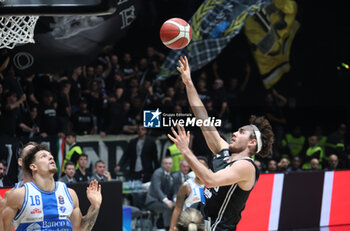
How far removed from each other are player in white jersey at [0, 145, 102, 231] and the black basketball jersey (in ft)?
4.70

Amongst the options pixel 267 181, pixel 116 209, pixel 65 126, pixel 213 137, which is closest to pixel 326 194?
pixel 267 181

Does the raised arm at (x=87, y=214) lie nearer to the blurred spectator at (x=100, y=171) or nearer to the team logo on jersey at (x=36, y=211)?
the team logo on jersey at (x=36, y=211)

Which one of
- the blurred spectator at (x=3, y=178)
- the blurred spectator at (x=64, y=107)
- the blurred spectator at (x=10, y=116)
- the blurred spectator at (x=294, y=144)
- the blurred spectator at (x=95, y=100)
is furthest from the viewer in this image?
the blurred spectator at (x=294, y=144)

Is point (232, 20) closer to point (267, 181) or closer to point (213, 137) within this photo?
point (267, 181)

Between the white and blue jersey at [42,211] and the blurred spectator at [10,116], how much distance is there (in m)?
5.63

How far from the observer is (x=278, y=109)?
1772 centimetres

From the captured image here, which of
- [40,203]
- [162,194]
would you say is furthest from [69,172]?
[40,203]

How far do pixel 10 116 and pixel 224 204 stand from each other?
686 cm

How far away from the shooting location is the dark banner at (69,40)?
41.7 feet

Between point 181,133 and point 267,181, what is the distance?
627 cm

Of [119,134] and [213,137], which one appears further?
[119,134]

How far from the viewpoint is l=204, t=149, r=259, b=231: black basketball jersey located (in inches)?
225

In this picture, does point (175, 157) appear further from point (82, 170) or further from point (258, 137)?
point (258, 137)

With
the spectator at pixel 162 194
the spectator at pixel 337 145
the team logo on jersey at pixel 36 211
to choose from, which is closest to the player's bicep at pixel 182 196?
the spectator at pixel 162 194
